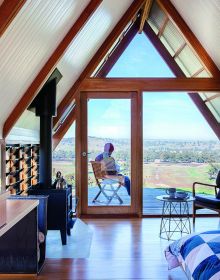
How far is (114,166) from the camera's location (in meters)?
5.36

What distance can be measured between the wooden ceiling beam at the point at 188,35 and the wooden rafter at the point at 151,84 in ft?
0.69

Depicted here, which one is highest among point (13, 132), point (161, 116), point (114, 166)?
point (161, 116)

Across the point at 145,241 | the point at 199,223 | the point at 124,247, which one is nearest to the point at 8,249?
the point at 124,247

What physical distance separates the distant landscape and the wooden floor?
5.23ft

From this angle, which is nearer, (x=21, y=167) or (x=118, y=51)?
(x=21, y=167)

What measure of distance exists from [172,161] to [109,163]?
1.89 metres

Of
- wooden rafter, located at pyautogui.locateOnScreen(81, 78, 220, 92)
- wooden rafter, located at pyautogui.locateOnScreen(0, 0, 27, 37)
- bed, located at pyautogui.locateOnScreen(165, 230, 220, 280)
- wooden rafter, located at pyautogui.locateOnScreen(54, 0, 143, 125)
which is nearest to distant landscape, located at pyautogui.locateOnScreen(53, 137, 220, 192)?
wooden rafter, located at pyautogui.locateOnScreen(54, 0, 143, 125)

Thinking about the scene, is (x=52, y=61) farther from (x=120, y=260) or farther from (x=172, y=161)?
(x=172, y=161)

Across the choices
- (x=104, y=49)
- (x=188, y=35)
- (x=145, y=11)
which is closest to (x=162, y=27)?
(x=145, y=11)

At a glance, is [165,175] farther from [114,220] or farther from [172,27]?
[172,27]

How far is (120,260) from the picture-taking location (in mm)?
3371

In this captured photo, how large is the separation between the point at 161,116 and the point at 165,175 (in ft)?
4.38

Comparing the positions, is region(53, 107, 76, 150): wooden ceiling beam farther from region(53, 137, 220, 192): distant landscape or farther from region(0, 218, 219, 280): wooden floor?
region(0, 218, 219, 280): wooden floor

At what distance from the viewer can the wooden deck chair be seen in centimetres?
532
